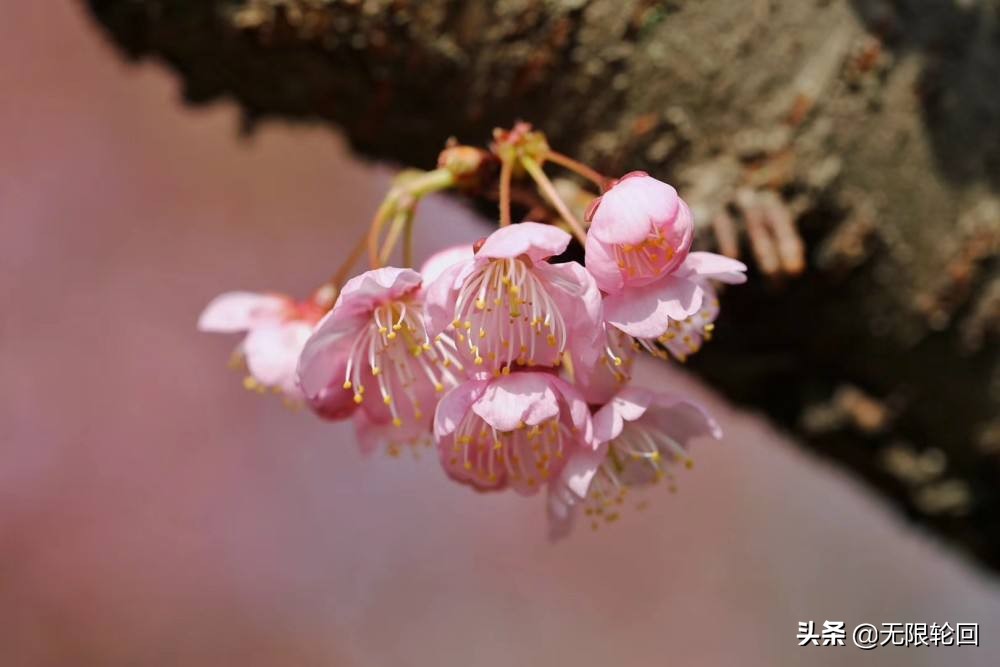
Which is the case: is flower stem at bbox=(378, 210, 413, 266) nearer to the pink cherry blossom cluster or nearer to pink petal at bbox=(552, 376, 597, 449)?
the pink cherry blossom cluster

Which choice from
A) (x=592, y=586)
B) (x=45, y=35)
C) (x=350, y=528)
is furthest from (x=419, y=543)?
(x=45, y=35)

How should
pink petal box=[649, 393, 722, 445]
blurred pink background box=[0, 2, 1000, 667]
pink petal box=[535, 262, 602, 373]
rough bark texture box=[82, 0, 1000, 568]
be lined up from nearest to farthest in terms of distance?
1. pink petal box=[535, 262, 602, 373]
2. pink petal box=[649, 393, 722, 445]
3. rough bark texture box=[82, 0, 1000, 568]
4. blurred pink background box=[0, 2, 1000, 667]

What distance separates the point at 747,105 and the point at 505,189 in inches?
13.9

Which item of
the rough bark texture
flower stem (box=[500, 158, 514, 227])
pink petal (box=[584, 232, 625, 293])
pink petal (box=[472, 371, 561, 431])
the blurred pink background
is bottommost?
pink petal (box=[472, 371, 561, 431])

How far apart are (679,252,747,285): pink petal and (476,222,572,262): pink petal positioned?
10 centimetres

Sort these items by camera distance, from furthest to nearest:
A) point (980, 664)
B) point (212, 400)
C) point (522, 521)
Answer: point (522, 521)
point (212, 400)
point (980, 664)

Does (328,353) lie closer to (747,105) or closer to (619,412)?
(619,412)

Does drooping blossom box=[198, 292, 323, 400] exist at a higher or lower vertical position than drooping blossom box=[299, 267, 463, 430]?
higher

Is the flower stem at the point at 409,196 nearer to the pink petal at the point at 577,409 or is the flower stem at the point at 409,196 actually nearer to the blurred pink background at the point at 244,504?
the pink petal at the point at 577,409

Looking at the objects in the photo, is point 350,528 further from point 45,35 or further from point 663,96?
point 663,96

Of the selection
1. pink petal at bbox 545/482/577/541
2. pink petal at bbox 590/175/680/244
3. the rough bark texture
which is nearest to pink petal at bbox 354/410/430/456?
pink petal at bbox 545/482/577/541

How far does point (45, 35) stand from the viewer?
414cm

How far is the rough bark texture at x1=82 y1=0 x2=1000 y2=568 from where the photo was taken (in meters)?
0.80

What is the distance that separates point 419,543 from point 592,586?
0.86m
